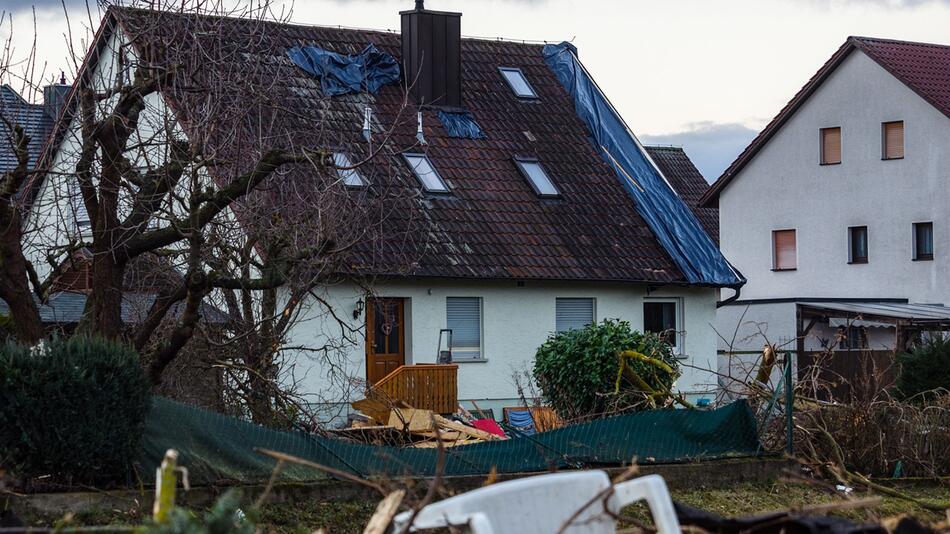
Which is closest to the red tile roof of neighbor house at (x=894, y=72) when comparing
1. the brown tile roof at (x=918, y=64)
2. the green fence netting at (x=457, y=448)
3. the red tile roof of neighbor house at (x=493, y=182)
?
the brown tile roof at (x=918, y=64)

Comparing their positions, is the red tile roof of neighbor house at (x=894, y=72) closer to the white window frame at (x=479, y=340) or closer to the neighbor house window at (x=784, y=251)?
the neighbor house window at (x=784, y=251)

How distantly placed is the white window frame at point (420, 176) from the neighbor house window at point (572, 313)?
3.12 meters

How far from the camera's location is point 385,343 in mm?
26125

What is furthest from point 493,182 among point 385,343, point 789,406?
point 789,406

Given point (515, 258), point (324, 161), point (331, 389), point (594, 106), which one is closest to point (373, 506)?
point (324, 161)

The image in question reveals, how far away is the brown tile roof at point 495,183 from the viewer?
85.8 ft

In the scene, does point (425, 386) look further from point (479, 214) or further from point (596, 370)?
point (596, 370)

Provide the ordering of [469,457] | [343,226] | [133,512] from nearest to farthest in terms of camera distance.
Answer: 1. [133,512]
2. [469,457]
3. [343,226]

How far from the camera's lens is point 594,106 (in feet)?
105

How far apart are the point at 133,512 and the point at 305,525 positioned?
1.44 meters

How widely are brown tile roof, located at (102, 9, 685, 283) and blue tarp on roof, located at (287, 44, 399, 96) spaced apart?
242mm

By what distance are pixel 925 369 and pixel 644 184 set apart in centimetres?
1257

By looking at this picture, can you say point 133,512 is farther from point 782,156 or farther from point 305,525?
point 782,156

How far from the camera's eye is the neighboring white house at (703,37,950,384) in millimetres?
36156
